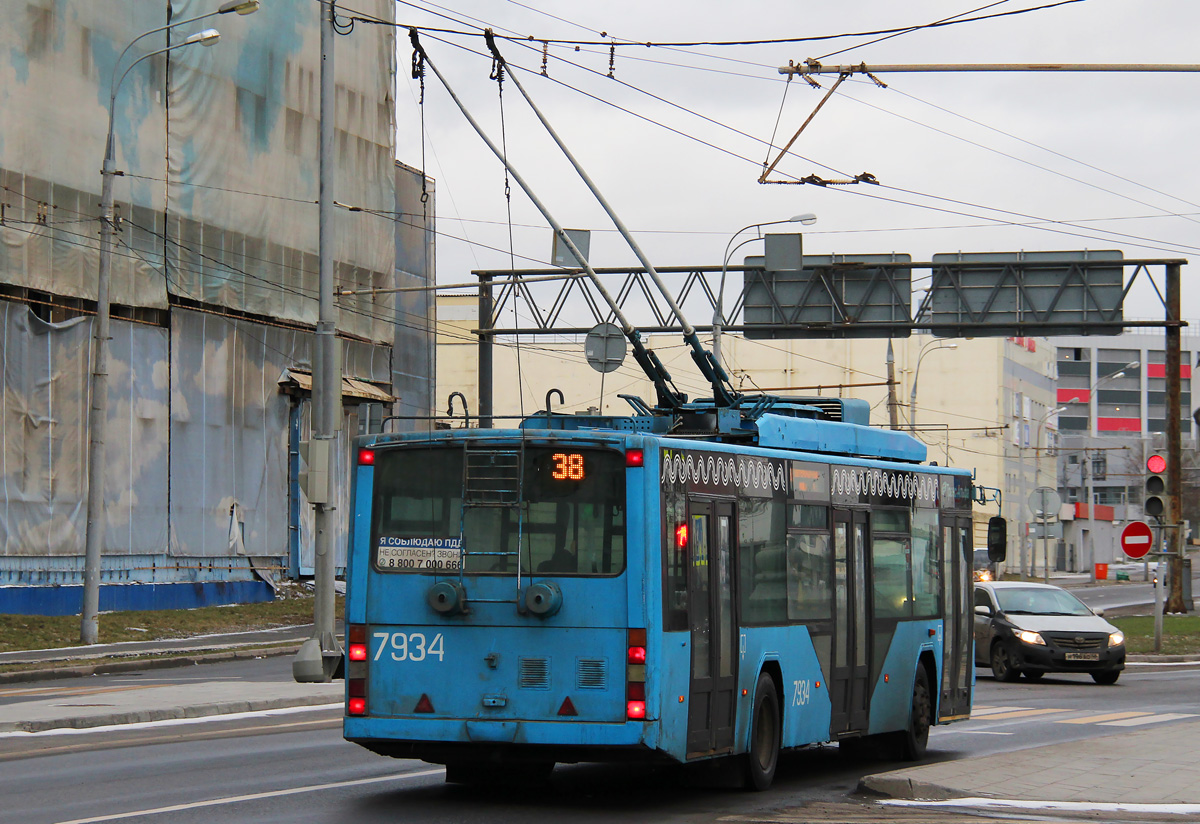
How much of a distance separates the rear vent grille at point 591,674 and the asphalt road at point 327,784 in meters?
0.81

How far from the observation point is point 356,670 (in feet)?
36.0

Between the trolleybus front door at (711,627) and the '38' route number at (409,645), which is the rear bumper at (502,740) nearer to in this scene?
the '38' route number at (409,645)

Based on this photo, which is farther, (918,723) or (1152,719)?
(1152,719)

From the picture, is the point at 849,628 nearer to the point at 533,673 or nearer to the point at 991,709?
the point at 533,673

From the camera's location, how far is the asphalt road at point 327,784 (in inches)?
408

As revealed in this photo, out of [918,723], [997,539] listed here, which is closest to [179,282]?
[997,539]

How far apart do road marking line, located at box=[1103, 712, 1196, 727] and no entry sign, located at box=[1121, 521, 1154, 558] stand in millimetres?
9772

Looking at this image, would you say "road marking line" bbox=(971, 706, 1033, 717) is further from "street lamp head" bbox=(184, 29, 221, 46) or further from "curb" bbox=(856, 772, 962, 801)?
"street lamp head" bbox=(184, 29, 221, 46)

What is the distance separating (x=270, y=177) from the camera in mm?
42250

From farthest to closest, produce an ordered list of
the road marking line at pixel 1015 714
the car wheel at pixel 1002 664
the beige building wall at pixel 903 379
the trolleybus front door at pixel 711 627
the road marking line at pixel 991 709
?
the beige building wall at pixel 903 379 → the car wheel at pixel 1002 664 → the road marking line at pixel 991 709 → the road marking line at pixel 1015 714 → the trolleybus front door at pixel 711 627

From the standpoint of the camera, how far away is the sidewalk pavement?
11.3 metres

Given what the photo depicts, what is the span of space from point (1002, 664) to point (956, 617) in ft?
33.4

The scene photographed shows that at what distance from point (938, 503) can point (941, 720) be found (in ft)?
6.48

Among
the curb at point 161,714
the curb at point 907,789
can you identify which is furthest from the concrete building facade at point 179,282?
the curb at point 907,789
